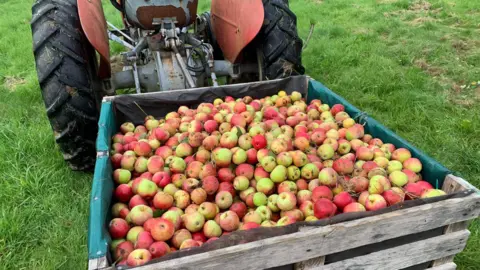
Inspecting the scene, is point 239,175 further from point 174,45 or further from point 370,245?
point 174,45

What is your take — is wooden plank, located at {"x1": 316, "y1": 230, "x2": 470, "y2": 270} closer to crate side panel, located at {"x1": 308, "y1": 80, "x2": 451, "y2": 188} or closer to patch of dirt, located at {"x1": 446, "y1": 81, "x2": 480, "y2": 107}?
crate side panel, located at {"x1": 308, "y1": 80, "x2": 451, "y2": 188}

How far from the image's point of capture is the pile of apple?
6.34ft

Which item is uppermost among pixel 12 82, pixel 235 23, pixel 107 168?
pixel 235 23

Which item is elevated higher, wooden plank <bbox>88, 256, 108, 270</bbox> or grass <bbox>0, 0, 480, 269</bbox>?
wooden plank <bbox>88, 256, 108, 270</bbox>

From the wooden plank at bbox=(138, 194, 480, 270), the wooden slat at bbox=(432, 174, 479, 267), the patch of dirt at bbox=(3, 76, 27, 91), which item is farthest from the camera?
the patch of dirt at bbox=(3, 76, 27, 91)

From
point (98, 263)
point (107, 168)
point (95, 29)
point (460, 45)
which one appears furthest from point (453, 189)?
point (460, 45)

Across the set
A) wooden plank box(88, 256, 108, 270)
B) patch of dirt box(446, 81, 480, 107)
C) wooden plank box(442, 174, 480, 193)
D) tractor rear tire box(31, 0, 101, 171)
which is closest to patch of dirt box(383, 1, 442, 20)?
patch of dirt box(446, 81, 480, 107)

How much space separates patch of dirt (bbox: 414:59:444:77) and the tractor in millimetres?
2812

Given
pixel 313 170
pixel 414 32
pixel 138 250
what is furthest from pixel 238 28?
pixel 414 32

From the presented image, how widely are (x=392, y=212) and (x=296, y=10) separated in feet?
27.6

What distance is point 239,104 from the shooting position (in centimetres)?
288

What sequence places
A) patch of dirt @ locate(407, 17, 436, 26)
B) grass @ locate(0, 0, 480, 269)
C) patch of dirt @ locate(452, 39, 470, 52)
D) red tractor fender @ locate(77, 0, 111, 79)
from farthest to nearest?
patch of dirt @ locate(407, 17, 436, 26), patch of dirt @ locate(452, 39, 470, 52), red tractor fender @ locate(77, 0, 111, 79), grass @ locate(0, 0, 480, 269)

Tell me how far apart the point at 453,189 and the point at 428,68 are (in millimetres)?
4212

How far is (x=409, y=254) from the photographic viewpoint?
1.75 meters
